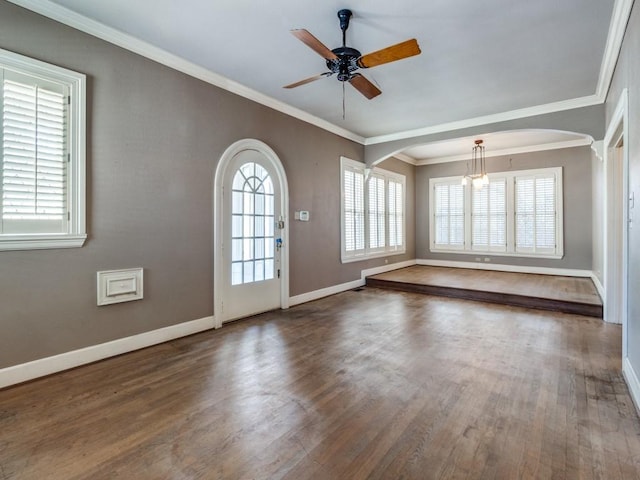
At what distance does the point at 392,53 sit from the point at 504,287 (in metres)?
4.59

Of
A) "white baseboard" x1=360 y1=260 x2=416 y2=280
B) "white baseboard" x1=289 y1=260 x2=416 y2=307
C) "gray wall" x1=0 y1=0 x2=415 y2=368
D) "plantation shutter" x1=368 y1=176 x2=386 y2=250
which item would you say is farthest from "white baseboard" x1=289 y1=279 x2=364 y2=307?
"gray wall" x1=0 y1=0 x2=415 y2=368

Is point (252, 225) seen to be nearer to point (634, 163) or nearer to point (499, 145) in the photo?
point (634, 163)

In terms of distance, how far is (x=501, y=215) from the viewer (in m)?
7.63

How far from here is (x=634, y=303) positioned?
7.96 ft

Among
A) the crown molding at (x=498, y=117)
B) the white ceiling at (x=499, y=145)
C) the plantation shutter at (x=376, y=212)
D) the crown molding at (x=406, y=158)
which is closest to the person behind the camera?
the crown molding at (x=498, y=117)

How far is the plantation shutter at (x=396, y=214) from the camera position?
766cm

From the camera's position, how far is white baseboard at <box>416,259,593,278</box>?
6816 mm

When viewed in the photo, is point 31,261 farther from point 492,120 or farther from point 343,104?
point 492,120

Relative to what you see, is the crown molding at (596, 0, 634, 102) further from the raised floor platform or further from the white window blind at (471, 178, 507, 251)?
the white window blind at (471, 178, 507, 251)

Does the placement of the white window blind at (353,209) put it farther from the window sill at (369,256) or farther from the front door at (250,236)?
the front door at (250,236)

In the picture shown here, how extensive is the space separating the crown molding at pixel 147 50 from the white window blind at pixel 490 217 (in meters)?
5.08

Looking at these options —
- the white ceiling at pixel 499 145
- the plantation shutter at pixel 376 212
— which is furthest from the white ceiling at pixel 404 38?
the plantation shutter at pixel 376 212

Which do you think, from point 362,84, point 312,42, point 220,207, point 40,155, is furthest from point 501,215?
point 40,155

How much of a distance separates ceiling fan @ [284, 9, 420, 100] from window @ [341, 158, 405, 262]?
117 inches
